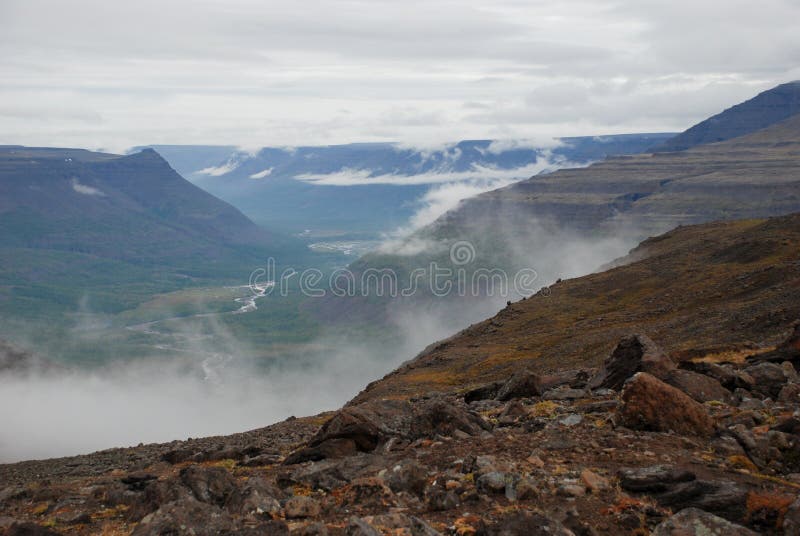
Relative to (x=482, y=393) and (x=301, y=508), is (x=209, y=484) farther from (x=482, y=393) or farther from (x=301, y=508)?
(x=482, y=393)

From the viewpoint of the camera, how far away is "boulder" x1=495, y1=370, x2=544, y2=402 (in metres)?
28.8

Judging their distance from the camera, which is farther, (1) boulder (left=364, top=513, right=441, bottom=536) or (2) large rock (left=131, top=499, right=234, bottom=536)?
(2) large rock (left=131, top=499, right=234, bottom=536)

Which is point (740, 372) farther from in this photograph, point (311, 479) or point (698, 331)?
point (698, 331)

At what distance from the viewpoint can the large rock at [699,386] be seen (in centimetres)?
2150

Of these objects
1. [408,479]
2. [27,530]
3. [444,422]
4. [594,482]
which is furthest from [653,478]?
[27,530]

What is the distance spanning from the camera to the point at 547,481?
49.2 ft

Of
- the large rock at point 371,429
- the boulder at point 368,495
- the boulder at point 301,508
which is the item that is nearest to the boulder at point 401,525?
the boulder at point 368,495

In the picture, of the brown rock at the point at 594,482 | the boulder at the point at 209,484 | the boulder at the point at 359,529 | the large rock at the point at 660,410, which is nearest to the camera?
the boulder at the point at 359,529

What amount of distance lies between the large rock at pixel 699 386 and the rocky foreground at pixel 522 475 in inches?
2.2

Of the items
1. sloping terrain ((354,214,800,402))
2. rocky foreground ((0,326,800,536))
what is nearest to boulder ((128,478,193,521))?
rocky foreground ((0,326,800,536))

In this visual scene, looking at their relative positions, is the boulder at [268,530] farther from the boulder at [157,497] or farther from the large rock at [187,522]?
the boulder at [157,497]

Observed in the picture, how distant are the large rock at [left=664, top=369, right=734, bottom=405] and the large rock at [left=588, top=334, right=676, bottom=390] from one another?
1263 mm

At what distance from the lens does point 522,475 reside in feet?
49.8

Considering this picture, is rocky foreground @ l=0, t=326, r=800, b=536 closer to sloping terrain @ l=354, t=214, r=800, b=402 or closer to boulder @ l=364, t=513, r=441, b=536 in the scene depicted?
boulder @ l=364, t=513, r=441, b=536
